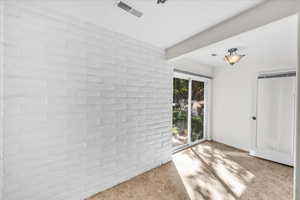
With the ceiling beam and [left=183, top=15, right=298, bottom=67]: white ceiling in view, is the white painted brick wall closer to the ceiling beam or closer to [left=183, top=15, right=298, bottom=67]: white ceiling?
the ceiling beam

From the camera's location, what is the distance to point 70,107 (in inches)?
62.0

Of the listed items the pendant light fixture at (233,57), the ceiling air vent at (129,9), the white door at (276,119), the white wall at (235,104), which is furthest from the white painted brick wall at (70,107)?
the white door at (276,119)

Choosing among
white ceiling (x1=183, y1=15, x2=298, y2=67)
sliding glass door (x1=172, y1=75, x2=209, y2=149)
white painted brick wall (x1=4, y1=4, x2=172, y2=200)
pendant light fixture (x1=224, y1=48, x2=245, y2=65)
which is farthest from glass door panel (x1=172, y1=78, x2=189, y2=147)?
pendant light fixture (x1=224, y1=48, x2=245, y2=65)

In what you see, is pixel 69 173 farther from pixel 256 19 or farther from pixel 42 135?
pixel 256 19

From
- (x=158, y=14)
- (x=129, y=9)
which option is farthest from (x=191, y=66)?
(x=129, y=9)

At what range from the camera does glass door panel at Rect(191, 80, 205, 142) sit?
11.9ft

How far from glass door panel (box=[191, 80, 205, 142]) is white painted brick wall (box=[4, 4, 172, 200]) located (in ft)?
5.60

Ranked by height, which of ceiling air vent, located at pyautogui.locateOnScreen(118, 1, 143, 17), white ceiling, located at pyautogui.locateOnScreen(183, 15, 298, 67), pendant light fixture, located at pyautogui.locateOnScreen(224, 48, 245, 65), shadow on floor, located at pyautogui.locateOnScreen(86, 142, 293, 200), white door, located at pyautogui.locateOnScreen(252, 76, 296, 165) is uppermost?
ceiling air vent, located at pyautogui.locateOnScreen(118, 1, 143, 17)

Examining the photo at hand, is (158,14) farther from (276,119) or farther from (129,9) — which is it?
(276,119)

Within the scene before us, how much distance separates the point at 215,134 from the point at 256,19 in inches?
135

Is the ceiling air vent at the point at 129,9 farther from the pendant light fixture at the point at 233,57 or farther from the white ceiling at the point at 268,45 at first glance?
the pendant light fixture at the point at 233,57

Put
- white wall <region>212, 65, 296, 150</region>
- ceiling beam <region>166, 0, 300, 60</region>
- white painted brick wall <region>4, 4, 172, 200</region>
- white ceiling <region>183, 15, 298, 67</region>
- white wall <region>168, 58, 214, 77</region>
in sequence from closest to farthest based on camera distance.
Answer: ceiling beam <region>166, 0, 300, 60</region> < white painted brick wall <region>4, 4, 172, 200</region> < white ceiling <region>183, 15, 298, 67</region> < white wall <region>168, 58, 214, 77</region> < white wall <region>212, 65, 296, 150</region>

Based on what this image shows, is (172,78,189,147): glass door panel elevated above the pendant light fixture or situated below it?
below

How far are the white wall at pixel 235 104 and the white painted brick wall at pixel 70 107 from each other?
258cm
